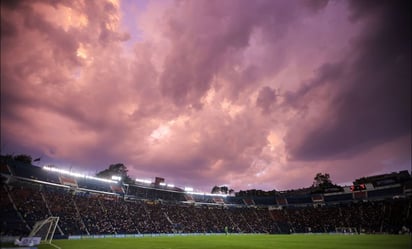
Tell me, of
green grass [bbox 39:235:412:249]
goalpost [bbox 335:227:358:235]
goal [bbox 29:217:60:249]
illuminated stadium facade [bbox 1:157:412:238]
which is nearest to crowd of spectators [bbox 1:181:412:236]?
illuminated stadium facade [bbox 1:157:412:238]

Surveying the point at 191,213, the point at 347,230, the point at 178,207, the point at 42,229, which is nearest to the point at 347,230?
the point at 347,230

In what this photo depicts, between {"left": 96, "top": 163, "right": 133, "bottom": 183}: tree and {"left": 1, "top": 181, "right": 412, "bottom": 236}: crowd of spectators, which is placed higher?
{"left": 96, "top": 163, "right": 133, "bottom": 183}: tree

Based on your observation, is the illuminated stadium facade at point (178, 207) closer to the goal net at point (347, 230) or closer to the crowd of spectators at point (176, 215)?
the crowd of spectators at point (176, 215)

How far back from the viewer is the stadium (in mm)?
40928

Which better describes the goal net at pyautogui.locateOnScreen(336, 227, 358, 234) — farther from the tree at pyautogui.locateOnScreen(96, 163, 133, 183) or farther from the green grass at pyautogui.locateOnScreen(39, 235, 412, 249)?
the tree at pyautogui.locateOnScreen(96, 163, 133, 183)

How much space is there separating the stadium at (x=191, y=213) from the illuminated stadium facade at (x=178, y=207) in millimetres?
242

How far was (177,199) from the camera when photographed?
283ft

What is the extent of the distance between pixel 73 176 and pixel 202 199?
1892 inches

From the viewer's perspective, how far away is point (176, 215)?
2965 inches

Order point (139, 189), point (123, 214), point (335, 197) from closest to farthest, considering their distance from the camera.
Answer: point (123, 214) → point (139, 189) → point (335, 197)

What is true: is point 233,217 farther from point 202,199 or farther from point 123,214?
point 123,214

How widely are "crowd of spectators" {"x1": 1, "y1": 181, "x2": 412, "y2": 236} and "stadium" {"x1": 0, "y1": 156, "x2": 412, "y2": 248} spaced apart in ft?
0.69

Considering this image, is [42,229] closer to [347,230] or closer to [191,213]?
[191,213]

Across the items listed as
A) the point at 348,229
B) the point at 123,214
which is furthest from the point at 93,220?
the point at 348,229
